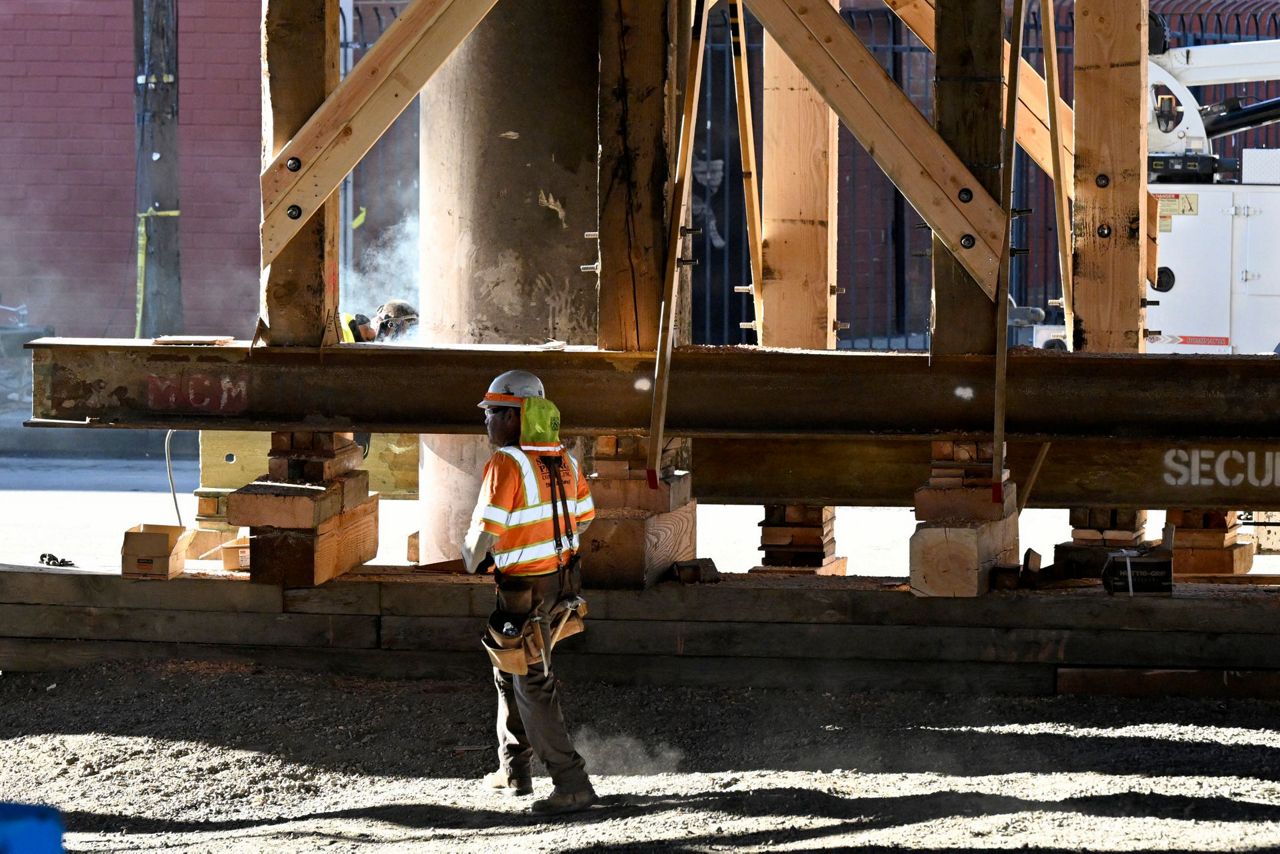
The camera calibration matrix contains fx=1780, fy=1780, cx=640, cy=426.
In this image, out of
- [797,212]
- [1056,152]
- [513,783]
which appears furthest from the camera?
[797,212]

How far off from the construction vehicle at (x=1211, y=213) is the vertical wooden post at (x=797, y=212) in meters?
6.53

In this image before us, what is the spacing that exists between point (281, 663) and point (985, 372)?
3.26m

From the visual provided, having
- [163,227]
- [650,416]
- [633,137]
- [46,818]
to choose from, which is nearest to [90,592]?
[650,416]

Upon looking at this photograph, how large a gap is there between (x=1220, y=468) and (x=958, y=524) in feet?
4.19

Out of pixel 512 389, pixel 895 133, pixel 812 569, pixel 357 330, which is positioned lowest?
pixel 812 569

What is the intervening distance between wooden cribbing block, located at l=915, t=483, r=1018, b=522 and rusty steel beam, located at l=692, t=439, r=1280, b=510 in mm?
392

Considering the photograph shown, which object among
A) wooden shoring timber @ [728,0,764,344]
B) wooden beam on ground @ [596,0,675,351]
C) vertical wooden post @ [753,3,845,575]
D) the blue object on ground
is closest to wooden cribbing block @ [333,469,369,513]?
wooden beam on ground @ [596,0,675,351]

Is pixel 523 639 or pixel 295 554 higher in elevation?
pixel 295 554

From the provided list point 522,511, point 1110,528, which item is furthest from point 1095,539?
point 522,511

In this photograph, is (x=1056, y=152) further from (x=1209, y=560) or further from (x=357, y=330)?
(x=357, y=330)

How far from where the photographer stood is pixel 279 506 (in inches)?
294

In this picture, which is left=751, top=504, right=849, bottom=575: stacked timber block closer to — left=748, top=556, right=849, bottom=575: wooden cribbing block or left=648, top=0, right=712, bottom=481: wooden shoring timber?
left=748, top=556, right=849, bottom=575: wooden cribbing block

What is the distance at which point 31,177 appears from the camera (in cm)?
1934

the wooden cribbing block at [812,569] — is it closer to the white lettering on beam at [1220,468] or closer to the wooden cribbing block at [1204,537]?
the wooden cribbing block at [1204,537]
